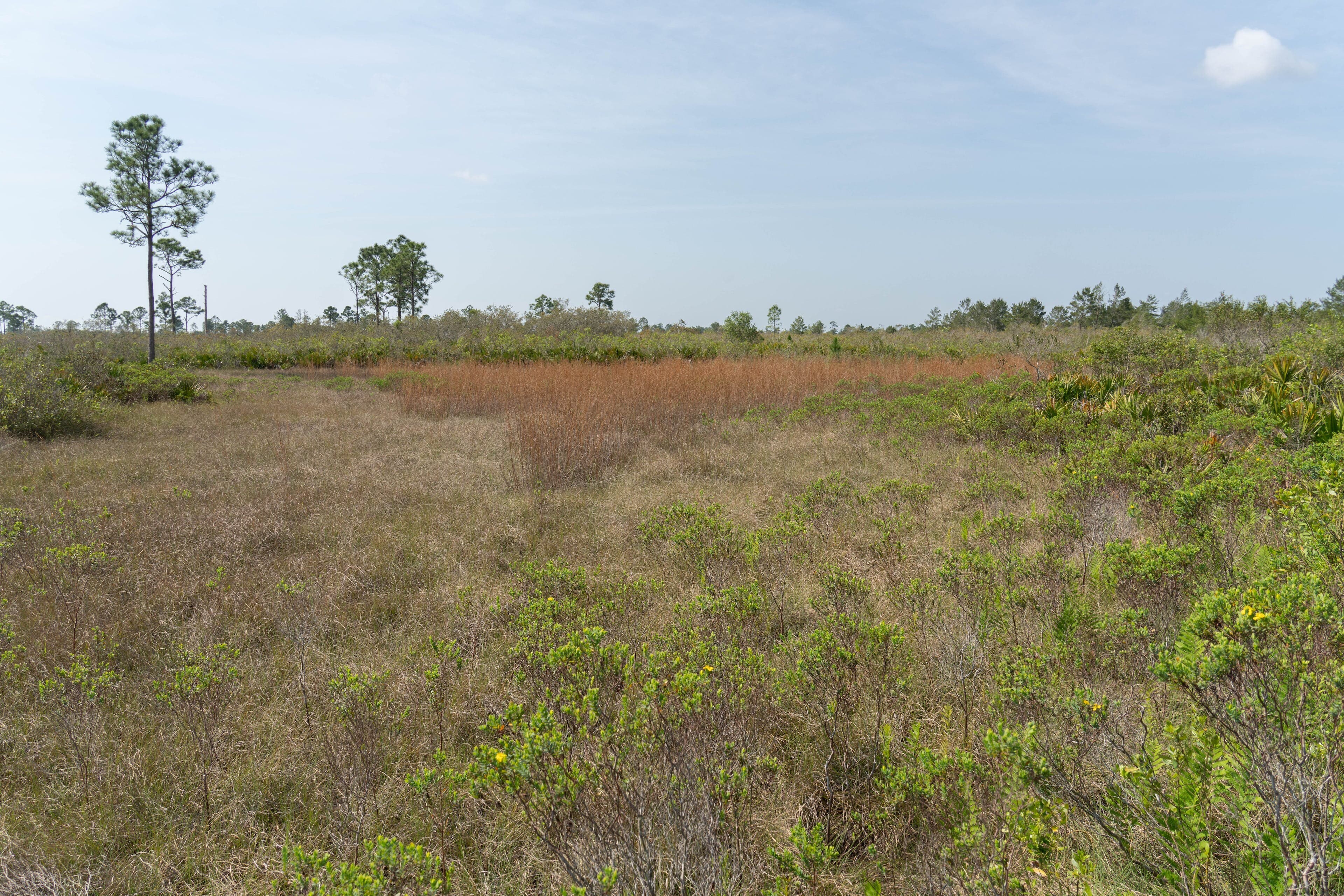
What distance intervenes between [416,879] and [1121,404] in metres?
7.05

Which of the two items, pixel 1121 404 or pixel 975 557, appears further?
pixel 1121 404

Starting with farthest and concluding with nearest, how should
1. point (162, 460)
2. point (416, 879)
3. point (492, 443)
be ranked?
point (492, 443) → point (162, 460) → point (416, 879)

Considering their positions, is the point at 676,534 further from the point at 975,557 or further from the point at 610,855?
the point at 610,855

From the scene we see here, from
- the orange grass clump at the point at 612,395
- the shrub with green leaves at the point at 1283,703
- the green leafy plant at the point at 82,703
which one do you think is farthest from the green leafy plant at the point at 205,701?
the orange grass clump at the point at 612,395

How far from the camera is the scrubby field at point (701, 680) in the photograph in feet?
5.29

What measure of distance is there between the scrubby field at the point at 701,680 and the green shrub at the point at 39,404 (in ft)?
12.0

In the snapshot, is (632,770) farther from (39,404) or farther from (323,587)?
(39,404)

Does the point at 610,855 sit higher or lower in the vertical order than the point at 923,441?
lower

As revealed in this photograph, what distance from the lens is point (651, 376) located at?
11.5 meters

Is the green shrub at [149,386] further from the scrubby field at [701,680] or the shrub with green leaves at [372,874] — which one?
the shrub with green leaves at [372,874]

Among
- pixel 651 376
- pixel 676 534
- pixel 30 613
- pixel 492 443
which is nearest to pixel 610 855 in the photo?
pixel 676 534

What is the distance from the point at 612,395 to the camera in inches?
362

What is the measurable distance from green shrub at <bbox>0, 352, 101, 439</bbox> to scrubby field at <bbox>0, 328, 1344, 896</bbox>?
12.0ft

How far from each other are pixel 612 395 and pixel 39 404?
710 cm
